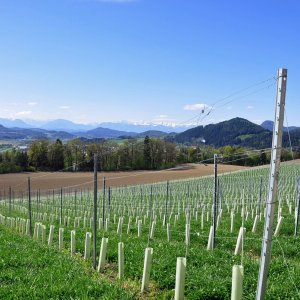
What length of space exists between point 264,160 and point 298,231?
66078mm

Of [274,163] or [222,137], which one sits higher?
[222,137]

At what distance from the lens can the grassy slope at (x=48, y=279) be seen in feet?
22.0

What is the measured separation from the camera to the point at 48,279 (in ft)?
24.7

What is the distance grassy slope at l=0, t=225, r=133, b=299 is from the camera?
6699 mm

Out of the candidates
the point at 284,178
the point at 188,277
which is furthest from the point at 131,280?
the point at 284,178

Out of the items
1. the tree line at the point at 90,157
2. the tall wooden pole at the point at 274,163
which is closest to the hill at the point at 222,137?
the tall wooden pole at the point at 274,163

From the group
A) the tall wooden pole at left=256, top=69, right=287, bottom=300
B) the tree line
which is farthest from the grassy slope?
the tree line

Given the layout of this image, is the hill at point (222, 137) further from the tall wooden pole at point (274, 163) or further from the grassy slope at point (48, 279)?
the grassy slope at point (48, 279)

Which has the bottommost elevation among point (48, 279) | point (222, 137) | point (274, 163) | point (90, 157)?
point (90, 157)

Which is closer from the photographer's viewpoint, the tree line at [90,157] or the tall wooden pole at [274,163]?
the tall wooden pole at [274,163]

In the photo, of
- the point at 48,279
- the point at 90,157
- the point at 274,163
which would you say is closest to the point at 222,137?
the point at 90,157

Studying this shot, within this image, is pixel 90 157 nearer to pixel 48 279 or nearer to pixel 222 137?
pixel 222 137

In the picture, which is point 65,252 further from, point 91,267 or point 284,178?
point 284,178

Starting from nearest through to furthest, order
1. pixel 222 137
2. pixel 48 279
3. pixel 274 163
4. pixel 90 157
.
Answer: pixel 274 163
pixel 48 279
pixel 90 157
pixel 222 137
